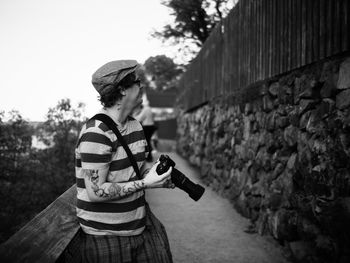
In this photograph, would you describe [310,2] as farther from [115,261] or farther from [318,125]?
[115,261]

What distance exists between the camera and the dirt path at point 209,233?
13.7 ft

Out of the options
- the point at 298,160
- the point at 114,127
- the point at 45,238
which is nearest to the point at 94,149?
the point at 114,127

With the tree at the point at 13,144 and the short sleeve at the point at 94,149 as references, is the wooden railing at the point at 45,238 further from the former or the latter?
the tree at the point at 13,144

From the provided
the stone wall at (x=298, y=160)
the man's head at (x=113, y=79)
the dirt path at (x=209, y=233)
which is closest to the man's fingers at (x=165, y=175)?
the man's head at (x=113, y=79)

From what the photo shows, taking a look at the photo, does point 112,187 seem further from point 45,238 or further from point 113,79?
point 113,79

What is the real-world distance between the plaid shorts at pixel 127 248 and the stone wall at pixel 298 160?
76.7 inches

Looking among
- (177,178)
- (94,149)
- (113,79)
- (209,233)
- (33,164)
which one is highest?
(113,79)

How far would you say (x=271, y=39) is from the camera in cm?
495

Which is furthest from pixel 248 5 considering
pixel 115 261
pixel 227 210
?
pixel 115 261

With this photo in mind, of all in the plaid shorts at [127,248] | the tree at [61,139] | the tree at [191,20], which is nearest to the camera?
the plaid shorts at [127,248]

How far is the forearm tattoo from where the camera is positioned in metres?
1.63

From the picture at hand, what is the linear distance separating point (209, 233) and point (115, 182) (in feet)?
12.1

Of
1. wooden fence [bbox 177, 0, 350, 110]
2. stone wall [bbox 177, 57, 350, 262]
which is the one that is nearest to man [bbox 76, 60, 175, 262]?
stone wall [bbox 177, 57, 350, 262]

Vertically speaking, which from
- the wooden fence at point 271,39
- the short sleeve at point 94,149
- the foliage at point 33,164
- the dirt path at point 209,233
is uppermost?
the wooden fence at point 271,39
